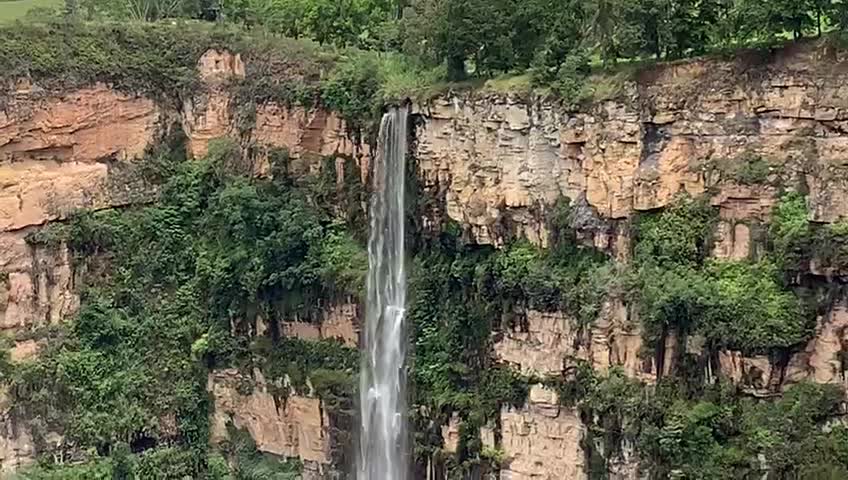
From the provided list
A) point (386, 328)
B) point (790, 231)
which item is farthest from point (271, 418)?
point (790, 231)

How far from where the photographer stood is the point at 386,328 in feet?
87.2

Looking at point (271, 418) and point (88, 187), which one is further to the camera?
point (88, 187)

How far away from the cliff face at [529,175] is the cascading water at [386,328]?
61 centimetres


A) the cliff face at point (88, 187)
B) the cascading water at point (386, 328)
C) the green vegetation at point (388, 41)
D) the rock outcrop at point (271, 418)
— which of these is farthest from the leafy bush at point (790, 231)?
the rock outcrop at point (271, 418)

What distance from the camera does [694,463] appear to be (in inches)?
841

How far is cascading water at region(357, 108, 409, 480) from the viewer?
86.5ft

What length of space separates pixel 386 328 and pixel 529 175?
Result: 463 cm

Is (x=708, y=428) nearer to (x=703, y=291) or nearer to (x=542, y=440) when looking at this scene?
(x=703, y=291)

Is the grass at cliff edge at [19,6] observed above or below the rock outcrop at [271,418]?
above

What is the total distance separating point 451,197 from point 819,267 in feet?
25.1

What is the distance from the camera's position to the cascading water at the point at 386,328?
86.5 feet

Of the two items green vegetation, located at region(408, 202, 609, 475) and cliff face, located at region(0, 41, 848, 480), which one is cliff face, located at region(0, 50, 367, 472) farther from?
green vegetation, located at region(408, 202, 609, 475)

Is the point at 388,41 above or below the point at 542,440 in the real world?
above

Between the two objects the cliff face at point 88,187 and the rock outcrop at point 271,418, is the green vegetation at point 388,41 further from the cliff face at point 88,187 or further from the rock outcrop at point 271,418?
the rock outcrop at point 271,418
